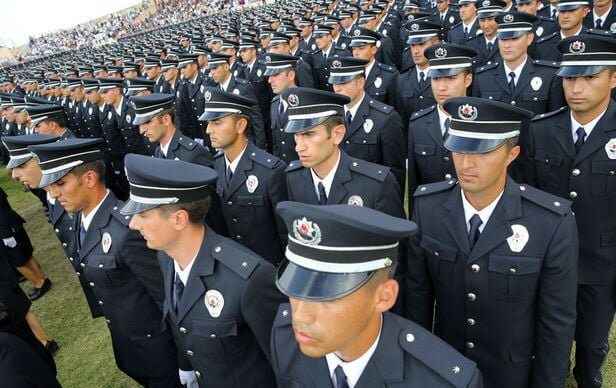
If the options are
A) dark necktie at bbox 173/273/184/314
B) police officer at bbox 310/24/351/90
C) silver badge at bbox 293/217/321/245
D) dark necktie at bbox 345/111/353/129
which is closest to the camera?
silver badge at bbox 293/217/321/245

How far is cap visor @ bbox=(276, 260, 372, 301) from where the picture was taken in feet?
5.43

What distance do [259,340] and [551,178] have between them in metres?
2.77

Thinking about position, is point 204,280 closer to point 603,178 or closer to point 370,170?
point 370,170

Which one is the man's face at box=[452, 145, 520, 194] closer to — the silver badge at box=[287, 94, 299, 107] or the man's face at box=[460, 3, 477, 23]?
the silver badge at box=[287, 94, 299, 107]

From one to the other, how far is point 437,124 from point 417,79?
2204 millimetres

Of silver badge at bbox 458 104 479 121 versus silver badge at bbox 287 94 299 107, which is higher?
silver badge at bbox 458 104 479 121

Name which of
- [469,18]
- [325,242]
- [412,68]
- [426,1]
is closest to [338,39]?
[469,18]

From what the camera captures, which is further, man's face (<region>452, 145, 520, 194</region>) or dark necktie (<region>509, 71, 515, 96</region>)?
dark necktie (<region>509, 71, 515, 96</region>)

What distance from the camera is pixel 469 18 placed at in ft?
30.2

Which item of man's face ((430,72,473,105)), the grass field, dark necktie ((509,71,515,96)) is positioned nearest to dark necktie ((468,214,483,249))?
the grass field

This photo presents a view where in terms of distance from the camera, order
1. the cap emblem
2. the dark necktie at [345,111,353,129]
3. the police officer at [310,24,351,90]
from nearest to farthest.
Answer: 1. the cap emblem
2. the dark necktie at [345,111,353,129]
3. the police officer at [310,24,351,90]

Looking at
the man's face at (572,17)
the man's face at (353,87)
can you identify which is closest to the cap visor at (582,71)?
the man's face at (353,87)

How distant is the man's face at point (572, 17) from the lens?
6.30 m

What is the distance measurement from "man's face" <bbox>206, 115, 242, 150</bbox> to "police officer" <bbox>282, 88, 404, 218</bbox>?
33.3 inches
